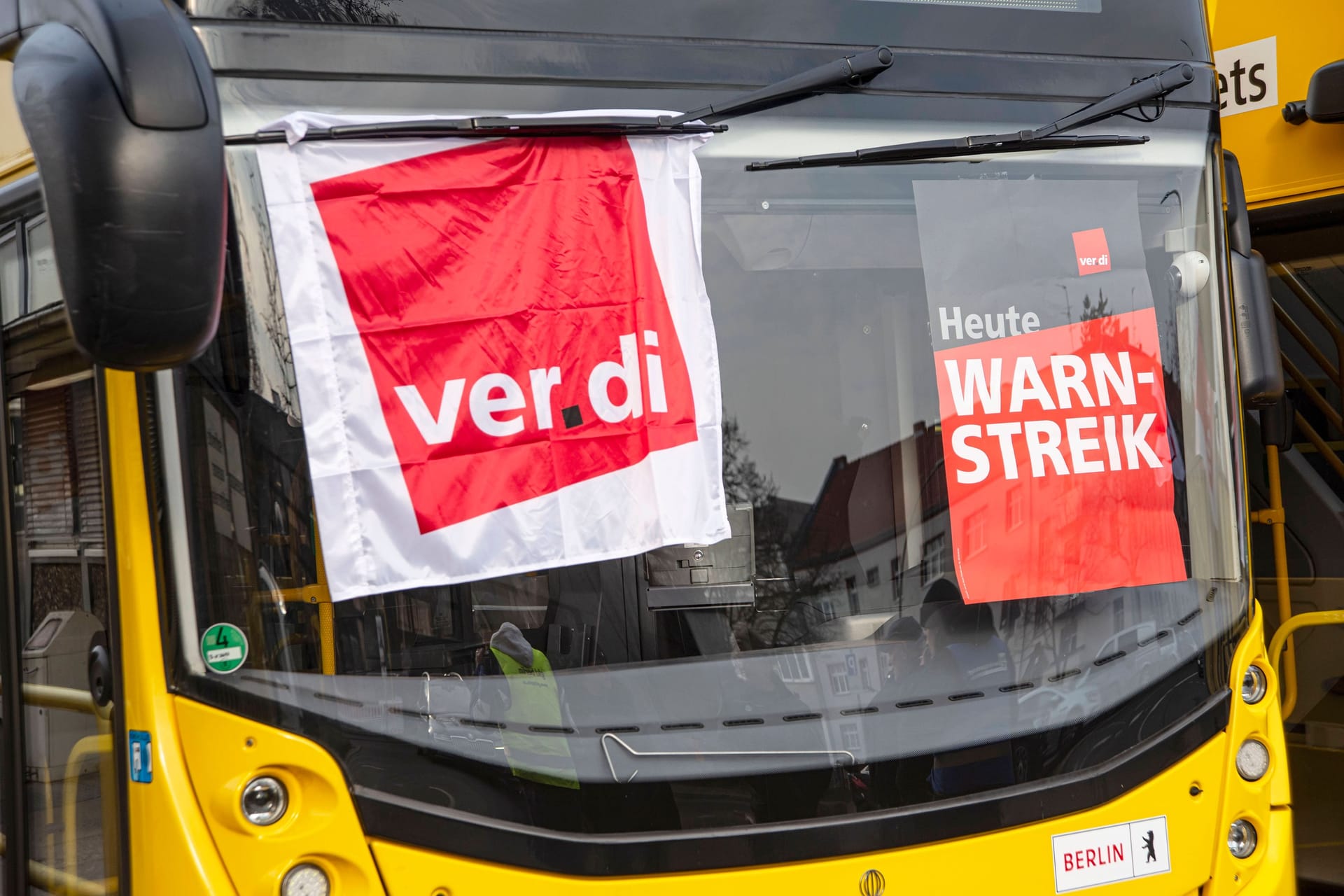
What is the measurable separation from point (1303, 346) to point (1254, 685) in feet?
9.32

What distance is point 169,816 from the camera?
2.50m

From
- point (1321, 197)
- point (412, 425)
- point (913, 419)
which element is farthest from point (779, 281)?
point (1321, 197)

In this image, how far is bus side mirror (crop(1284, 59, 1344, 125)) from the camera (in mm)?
4062

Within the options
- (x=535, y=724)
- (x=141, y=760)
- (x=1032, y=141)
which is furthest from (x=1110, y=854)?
(x=141, y=760)

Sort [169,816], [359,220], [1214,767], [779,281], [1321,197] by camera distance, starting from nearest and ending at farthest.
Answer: [169,816] < [359,220] < [779,281] < [1214,767] < [1321,197]

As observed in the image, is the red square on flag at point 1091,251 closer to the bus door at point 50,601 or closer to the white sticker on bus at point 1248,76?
the white sticker on bus at point 1248,76

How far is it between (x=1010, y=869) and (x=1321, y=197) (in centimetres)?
285

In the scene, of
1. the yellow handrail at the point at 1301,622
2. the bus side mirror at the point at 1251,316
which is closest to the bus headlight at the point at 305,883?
the bus side mirror at the point at 1251,316

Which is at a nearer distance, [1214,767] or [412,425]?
[412,425]

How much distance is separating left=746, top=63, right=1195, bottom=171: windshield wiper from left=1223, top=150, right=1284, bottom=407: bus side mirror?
48 centimetres

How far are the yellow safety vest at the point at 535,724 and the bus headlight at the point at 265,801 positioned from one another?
1.44ft

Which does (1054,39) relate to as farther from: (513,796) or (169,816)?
(169,816)

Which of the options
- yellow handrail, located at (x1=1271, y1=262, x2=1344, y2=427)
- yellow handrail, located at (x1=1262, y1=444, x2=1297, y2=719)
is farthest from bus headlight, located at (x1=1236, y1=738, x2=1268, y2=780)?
yellow handrail, located at (x1=1271, y1=262, x2=1344, y2=427)

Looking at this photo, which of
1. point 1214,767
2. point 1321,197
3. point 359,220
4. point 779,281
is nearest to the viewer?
point 359,220
